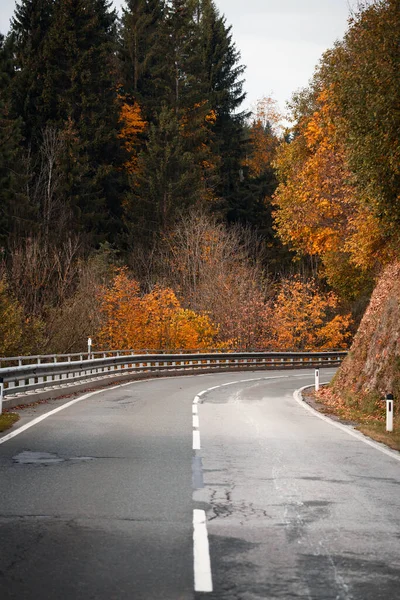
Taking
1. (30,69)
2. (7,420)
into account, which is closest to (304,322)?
(30,69)

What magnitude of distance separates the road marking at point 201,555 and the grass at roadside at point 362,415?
6961 millimetres

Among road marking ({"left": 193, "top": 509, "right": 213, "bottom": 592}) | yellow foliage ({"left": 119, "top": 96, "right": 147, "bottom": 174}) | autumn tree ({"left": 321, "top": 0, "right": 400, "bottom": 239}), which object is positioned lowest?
road marking ({"left": 193, "top": 509, "right": 213, "bottom": 592})

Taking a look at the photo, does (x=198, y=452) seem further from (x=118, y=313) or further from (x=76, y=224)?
(x=76, y=224)

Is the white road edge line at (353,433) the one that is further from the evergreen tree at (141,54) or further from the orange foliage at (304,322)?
the evergreen tree at (141,54)

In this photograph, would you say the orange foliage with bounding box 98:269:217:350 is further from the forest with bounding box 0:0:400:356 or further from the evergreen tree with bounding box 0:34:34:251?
the evergreen tree with bounding box 0:34:34:251

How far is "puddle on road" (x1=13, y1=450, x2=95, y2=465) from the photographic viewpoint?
1123 centimetres

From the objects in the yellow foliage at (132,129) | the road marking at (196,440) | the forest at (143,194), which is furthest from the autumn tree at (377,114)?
the yellow foliage at (132,129)

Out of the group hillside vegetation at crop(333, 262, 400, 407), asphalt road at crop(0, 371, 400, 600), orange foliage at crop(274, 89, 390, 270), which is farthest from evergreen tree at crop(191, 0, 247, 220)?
asphalt road at crop(0, 371, 400, 600)

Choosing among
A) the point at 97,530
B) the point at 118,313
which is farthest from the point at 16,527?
the point at 118,313

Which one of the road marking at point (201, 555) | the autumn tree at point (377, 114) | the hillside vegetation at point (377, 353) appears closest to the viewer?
the road marking at point (201, 555)

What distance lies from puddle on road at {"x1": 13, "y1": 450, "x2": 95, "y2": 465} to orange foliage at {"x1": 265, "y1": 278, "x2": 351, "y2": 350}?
50.4 metres

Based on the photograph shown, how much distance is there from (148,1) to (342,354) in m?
36.5

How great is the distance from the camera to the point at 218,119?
74625mm

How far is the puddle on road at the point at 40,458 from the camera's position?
11.2 meters
